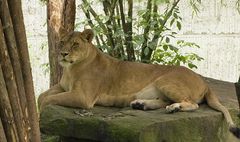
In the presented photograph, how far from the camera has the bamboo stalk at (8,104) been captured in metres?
2.82

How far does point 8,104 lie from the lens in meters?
2.85

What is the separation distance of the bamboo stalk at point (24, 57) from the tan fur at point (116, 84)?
211cm

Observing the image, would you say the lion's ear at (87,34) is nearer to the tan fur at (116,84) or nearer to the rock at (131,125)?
the tan fur at (116,84)

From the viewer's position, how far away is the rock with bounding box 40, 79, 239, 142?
4.62 meters

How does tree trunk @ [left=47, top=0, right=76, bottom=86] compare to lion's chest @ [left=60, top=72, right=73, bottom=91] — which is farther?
tree trunk @ [left=47, top=0, right=76, bottom=86]

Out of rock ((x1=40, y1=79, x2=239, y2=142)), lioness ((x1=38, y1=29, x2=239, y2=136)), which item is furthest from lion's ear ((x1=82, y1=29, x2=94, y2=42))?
rock ((x1=40, y1=79, x2=239, y2=142))

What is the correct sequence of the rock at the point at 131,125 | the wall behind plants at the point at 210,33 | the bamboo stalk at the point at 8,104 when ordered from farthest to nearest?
the wall behind plants at the point at 210,33 < the rock at the point at 131,125 < the bamboo stalk at the point at 8,104

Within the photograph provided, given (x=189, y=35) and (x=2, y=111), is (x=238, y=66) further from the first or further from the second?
(x=2, y=111)

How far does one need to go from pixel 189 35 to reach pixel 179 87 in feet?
13.5

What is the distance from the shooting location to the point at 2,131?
2.83m

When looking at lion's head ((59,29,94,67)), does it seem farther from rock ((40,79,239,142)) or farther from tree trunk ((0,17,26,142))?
tree trunk ((0,17,26,142))

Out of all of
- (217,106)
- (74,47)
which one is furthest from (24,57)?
(217,106)

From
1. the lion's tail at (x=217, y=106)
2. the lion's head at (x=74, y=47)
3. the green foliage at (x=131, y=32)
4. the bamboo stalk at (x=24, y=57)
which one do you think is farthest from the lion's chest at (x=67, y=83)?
the bamboo stalk at (x=24, y=57)

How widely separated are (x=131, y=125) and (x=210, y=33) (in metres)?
5.03
